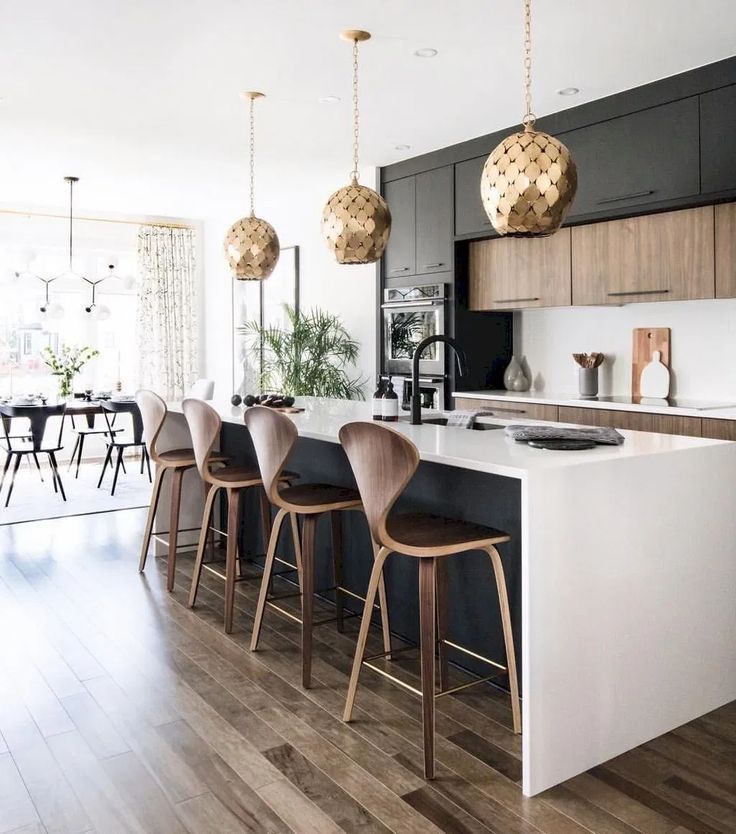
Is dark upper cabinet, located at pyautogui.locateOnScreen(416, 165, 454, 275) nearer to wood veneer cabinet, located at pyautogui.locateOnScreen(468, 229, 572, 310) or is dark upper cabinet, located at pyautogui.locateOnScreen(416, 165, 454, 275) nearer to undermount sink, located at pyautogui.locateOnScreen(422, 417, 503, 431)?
wood veneer cabinet, located at pyautogui.locateOnScreen(468, 229, 572, 310)

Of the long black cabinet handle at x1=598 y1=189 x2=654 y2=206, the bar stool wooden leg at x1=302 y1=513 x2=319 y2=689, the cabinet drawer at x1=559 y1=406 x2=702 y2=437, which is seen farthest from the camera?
the long black cabinet handle at x1=598 y1=189 x2=654 y2=206

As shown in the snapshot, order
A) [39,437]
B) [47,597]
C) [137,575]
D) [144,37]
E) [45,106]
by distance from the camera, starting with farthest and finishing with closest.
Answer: [39,437] → [45,106] → [137,575] → [47,597] → [144,37]

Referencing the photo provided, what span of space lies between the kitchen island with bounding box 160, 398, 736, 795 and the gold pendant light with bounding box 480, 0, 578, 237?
0.74 meters

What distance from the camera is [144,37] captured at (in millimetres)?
3600

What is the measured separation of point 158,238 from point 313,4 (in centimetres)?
614

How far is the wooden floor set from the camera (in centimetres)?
213

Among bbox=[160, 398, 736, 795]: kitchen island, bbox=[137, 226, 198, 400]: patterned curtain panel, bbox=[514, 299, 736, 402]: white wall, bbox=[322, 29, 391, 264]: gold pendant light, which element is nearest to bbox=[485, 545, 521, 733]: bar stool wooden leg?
bbox=[160, 398, 736, 795]: kitchen island

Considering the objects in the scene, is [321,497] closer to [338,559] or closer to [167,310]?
[338,559]

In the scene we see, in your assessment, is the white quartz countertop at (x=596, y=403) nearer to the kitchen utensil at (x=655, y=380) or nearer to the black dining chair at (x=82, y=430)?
the kitchen utensil at (x=655, y=380)

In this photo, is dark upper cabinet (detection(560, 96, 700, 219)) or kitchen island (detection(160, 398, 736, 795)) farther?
dark upper cabinet (detection(560, 96, 700, 219))

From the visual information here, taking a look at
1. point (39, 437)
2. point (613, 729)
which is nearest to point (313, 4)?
point (613, 729)

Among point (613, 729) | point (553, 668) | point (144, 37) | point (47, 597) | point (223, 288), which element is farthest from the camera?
point (223, 288)

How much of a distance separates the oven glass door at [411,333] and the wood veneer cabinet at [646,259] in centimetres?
118

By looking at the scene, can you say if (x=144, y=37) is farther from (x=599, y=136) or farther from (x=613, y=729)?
(x=613, y=729)
